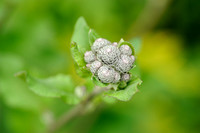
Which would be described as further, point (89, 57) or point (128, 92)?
point (89, 57)

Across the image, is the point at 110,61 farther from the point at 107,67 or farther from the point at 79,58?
the point at 79,58

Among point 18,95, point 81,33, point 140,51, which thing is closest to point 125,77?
point 81,33

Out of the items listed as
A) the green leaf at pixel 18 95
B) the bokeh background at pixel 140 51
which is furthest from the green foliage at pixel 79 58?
the bokeh background at pixel 140 51

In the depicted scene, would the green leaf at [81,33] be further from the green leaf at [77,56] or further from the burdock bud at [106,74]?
the burdock bud at [106,74]

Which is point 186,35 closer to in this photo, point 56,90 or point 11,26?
point 11,26

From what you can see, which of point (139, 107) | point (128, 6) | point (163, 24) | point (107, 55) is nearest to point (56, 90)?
point (107, 55)

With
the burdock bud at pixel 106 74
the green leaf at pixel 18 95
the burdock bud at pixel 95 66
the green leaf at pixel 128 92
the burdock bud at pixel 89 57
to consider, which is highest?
the green leaf at pixel 18 95
